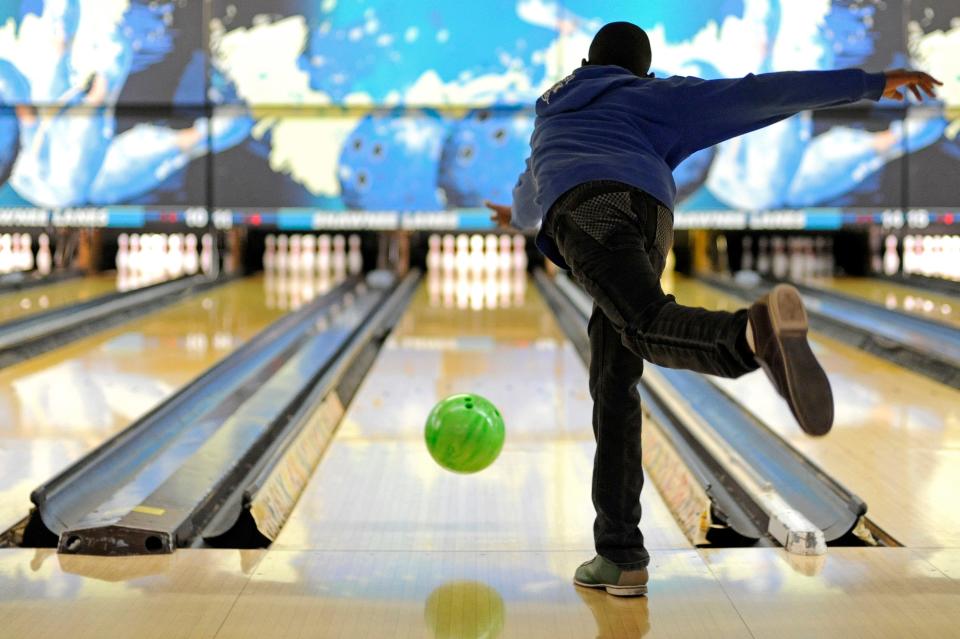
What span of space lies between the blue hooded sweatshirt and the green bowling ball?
2.54 ft

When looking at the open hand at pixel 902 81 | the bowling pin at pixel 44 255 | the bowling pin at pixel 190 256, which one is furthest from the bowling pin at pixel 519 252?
the open hand at pixel 902 81

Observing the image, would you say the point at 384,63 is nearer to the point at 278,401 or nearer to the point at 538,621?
the point at 278,401

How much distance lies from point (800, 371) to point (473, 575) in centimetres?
84

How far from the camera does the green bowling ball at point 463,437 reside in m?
2.71

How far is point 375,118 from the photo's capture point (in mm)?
7547

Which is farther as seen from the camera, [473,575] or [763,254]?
[763,254]

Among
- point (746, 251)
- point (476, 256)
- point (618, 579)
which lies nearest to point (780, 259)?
point (746, 251)

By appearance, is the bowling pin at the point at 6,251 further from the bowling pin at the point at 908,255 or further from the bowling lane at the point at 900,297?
the bowling pin at the point at 908,255

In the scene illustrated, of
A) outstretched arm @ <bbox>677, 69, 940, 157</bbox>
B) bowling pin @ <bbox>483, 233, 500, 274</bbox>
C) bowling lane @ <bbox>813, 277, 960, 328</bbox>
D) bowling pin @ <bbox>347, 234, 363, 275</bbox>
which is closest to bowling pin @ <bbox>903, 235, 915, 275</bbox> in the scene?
bowling lane @ <bbox>813, 277, 960, 328</bbox>

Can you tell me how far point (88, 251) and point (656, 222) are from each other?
6699mm

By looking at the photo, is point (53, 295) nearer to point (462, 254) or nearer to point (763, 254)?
point (462, 254)

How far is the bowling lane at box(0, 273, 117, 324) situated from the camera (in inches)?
235

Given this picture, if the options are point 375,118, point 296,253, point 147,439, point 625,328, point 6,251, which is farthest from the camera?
point 296,253

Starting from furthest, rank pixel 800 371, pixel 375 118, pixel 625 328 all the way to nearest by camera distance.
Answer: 1. pixel 375 118
2. pixel 625 328
3. pixel 800 371
